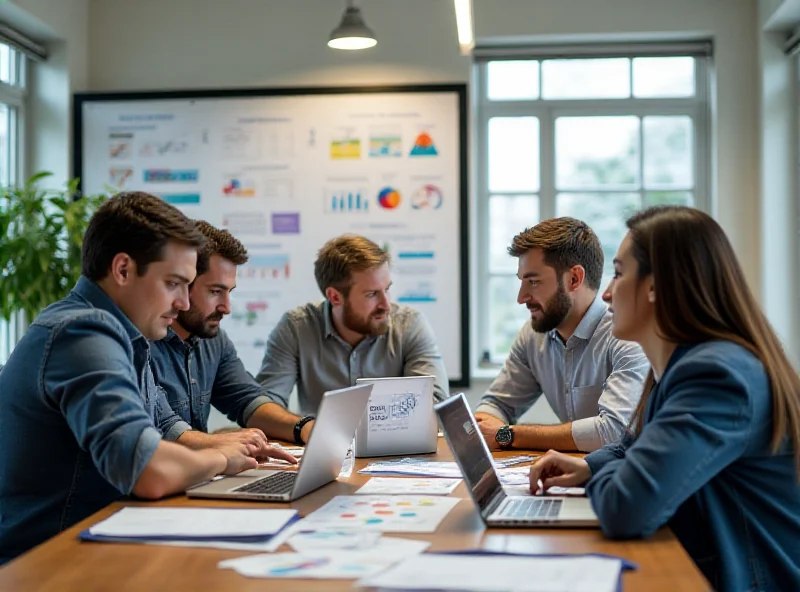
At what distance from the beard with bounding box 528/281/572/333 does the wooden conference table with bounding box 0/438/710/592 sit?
140cm

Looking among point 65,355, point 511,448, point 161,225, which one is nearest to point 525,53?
point 511,448

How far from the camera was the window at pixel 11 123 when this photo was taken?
4929 millimetres

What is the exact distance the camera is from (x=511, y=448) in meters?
2.68

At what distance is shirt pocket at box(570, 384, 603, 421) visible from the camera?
3010 mm

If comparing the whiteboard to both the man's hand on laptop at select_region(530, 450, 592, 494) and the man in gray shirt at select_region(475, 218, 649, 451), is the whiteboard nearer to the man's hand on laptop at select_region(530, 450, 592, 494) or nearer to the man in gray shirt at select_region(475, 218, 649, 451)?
the man in gray shirt at select_region(475, 218, 649, 451)

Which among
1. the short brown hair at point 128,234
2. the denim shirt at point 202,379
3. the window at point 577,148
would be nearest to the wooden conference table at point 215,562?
the short brown hair at point 128,234

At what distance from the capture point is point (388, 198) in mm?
5035

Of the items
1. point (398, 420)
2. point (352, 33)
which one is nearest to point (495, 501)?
point (398, 420)

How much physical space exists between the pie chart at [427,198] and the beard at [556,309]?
1.97 meters

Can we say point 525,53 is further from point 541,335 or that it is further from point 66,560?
point 66,560

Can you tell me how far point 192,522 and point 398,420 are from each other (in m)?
0.92

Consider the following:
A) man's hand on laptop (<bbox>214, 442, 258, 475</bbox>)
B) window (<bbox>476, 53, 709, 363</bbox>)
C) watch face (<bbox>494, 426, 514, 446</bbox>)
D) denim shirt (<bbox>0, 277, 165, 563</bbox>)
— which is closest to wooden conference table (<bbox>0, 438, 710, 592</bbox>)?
denim shirt (<bbox>0, 277, 165, 563</bbox>)

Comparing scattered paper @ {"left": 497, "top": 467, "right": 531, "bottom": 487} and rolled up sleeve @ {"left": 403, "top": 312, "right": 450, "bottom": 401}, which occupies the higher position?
rolled up sleeve @ {"left": 403, "top": 312, "right": 450, "bottom": 401}

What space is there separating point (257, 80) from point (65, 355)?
11.5 feet
